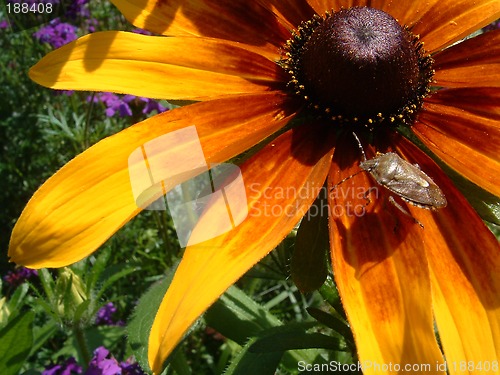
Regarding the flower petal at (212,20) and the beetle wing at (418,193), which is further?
the flower petal at (212,20)

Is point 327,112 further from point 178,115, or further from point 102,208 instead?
point 102,208

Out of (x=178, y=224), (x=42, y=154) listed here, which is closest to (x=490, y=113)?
(x=178, y=224)

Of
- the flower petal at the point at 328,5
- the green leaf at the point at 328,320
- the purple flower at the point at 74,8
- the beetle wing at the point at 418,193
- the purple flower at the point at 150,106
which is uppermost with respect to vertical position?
the purple flower at the point at 74,8

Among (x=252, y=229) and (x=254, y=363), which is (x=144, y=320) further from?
(x=252, y=229)

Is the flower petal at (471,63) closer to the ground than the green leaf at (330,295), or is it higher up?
higher up

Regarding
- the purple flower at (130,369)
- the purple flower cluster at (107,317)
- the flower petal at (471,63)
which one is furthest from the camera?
the purple flower cluster at (107,317)

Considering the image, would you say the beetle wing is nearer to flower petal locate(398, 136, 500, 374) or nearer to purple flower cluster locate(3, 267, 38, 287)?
flower petal locate(398, 136, 500, 374)

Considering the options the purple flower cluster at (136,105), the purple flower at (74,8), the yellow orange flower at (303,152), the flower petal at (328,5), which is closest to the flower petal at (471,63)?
the yellow orange flower at (303,152)

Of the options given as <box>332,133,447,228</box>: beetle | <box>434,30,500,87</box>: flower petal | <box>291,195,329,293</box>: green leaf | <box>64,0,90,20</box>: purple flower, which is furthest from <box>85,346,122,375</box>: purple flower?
<box>64,0,90,20</box>: purple flower

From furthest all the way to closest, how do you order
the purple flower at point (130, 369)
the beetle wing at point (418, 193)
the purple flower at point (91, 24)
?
1. the purple flower at point (91, 24)
2. the purple flower at point (130, 369)
3. the beetle wing at point (418, 193)

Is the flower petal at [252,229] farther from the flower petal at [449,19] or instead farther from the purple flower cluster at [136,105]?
the purple flower cluster at [136,105]
